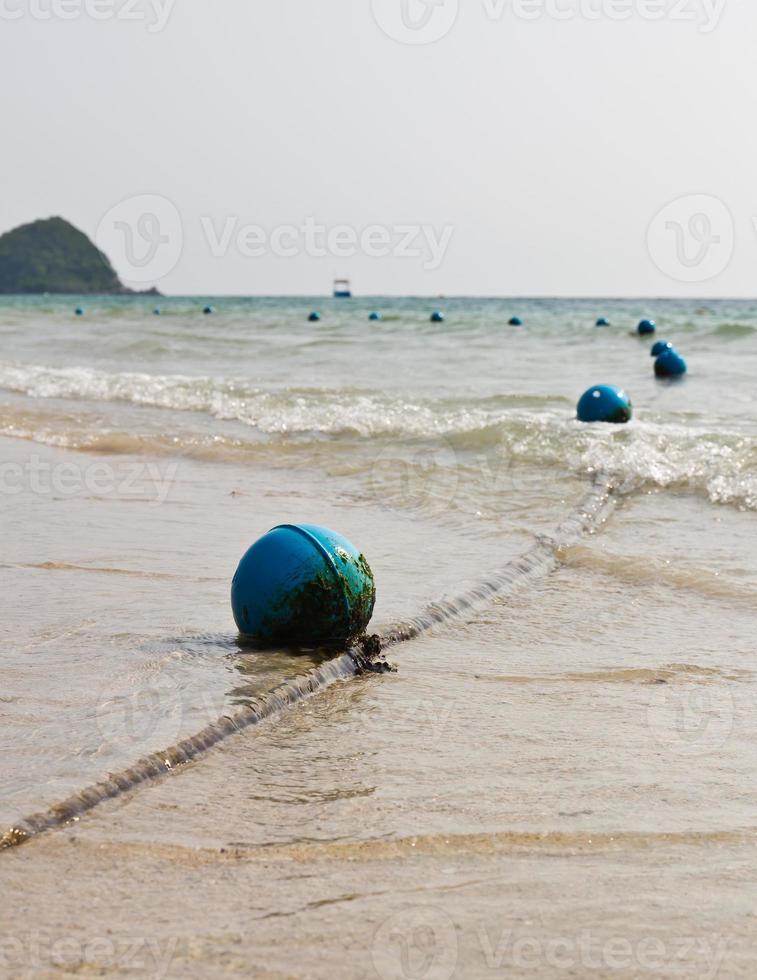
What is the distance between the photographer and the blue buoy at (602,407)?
12922 mm

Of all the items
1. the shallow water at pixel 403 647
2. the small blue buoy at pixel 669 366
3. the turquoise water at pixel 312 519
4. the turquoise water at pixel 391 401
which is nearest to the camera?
the shallow water at pixel 403 647

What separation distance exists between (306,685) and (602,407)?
29.1ft

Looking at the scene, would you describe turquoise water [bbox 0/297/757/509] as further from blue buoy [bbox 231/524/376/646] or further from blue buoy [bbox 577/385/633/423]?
blue buoy [bbox 231/524/376/646]

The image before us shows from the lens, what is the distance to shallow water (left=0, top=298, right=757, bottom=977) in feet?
11.0

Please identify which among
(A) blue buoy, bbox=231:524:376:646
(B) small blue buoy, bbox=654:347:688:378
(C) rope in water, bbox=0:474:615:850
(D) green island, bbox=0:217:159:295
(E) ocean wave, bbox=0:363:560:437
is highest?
(D) green island, bbox=0:217:159:295

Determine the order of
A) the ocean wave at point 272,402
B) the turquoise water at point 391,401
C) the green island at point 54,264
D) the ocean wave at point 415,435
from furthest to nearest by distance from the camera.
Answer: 1. the green island at point 54,264
2. the ocean wave at point 272,402
3. the turquoise water at point 391,401
4. the ocean wave at point 415,435

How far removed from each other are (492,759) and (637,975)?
1300mm

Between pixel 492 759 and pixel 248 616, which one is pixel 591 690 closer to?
pixel 492 759

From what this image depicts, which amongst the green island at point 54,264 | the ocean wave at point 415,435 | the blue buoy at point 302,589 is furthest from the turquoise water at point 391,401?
the green island at point 54,264

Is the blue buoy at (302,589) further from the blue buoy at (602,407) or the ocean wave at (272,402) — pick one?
the blue buoy at (602,407)

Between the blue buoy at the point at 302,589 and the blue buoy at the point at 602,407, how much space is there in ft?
26.8

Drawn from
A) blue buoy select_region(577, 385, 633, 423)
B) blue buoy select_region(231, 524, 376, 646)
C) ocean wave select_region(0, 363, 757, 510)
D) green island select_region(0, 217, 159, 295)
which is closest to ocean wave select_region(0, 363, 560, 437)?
ocean wave select_region(0, 363, 757, 510)

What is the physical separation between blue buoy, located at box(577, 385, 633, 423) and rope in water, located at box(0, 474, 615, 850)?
4.89 metres

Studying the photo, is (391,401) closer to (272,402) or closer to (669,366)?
(272,402)
